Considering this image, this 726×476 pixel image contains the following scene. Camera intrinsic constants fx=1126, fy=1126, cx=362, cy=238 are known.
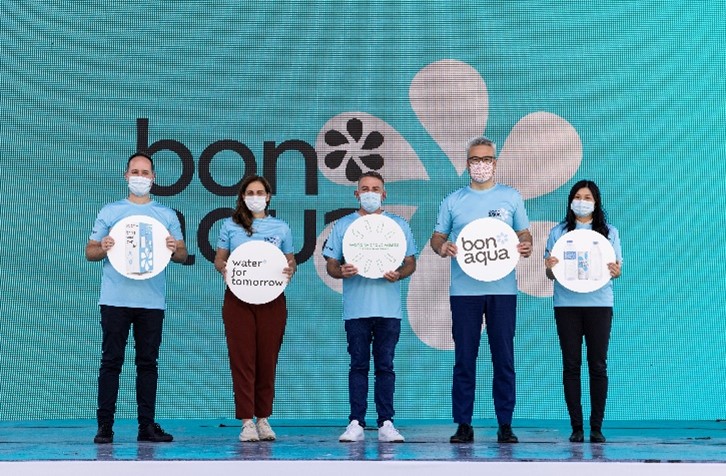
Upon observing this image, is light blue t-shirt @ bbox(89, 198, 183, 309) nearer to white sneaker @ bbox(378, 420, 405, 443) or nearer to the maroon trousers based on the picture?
the maroon trousers

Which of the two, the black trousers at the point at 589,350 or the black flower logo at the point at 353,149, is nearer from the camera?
the black trousers at the point at 589,350

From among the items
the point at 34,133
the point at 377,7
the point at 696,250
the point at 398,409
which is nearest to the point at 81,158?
the point at 34,133

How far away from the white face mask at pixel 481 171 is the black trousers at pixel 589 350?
2.24 ft

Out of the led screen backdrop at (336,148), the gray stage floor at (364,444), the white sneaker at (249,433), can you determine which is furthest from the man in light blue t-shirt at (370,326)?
the led screen backdrop at (336,148)

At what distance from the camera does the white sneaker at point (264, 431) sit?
517 centimetres

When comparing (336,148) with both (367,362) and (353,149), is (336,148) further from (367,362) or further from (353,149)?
(367,362)

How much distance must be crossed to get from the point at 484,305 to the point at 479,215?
1.32 feet

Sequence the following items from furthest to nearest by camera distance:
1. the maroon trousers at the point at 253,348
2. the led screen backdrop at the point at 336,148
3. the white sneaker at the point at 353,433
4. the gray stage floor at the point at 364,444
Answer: the led screen backdrop at the point at 336,148 < the maroon trousers at the point at 253,348 < the white sneaker at the point at 353,433 < the gray stage floor at the point at 364,444

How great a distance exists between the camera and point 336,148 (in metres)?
6.54

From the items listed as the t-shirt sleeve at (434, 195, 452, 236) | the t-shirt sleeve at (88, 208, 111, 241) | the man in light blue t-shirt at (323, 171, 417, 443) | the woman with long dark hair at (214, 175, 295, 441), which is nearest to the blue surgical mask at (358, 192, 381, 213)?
the man in light blue t-shirt at (323, 171, 417, 443)

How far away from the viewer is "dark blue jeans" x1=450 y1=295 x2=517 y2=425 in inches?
197

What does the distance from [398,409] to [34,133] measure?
265 centimetres

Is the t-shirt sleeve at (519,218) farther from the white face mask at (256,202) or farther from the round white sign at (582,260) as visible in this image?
the white face mask at (256,202)
